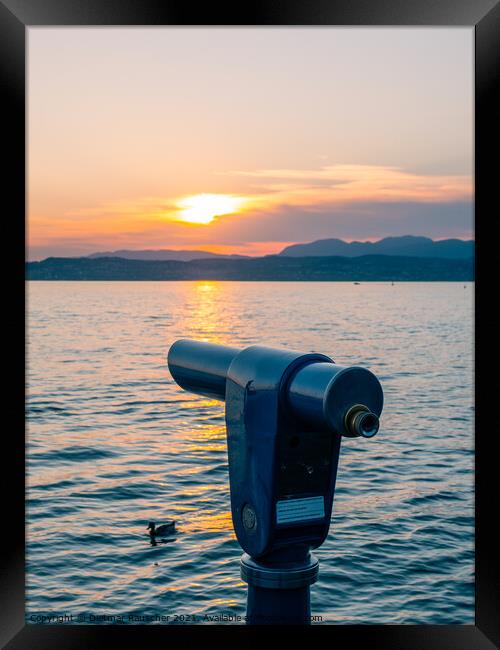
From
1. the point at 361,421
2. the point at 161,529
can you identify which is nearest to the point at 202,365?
the point at 361,421

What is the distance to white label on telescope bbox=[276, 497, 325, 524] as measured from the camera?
2.46 meters

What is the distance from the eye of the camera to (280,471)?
2.43 meters

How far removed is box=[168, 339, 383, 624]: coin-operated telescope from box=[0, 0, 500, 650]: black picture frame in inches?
7.6

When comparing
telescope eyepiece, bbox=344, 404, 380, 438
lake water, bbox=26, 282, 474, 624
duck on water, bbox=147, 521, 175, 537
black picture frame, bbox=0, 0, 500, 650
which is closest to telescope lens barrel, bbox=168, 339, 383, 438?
telescope eyepiece, bbox=344, 404, 380, 438

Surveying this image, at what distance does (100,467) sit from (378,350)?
26.4 meters

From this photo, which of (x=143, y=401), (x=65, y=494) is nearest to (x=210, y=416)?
(x=143, y=401)

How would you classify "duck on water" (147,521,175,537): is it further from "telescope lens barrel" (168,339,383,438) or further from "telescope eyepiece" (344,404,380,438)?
"telescope eyepiece" (344,404,380,438)

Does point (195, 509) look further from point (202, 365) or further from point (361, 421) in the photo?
point (361, 421)

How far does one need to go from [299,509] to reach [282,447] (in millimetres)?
211

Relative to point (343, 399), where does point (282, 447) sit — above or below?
below

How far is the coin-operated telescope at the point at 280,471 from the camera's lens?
238cm
